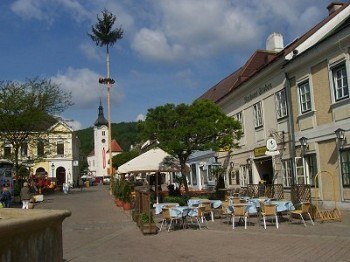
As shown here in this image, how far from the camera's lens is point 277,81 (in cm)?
2362

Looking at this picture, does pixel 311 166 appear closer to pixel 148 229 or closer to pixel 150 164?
pixel 150 164

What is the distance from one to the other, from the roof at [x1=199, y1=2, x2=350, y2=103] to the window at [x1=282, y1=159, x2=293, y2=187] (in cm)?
496

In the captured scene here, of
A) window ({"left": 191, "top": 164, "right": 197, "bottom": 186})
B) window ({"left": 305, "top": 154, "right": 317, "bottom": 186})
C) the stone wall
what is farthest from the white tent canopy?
the stone wall

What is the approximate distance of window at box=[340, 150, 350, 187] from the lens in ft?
58.8

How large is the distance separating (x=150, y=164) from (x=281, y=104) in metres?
7.02

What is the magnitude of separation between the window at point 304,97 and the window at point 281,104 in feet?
4.88

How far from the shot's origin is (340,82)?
18375 millimetres

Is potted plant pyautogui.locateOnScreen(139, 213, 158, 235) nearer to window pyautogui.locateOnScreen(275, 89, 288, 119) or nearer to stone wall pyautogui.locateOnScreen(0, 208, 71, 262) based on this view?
stone wall pyautogui.locateOnScreen(0, 208, 71, 262)

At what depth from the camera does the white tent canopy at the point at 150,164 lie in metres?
22.8

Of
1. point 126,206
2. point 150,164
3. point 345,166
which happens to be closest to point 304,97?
point 345,166

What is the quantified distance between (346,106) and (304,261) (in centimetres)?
1020

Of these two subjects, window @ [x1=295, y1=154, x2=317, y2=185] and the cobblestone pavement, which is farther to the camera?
window @ [x1=295, y1=154, x2=317, y2=185]

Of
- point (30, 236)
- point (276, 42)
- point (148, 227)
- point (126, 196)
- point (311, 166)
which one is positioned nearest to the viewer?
point (30, 236)

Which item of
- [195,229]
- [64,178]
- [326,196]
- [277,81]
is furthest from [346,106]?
[64,178]
